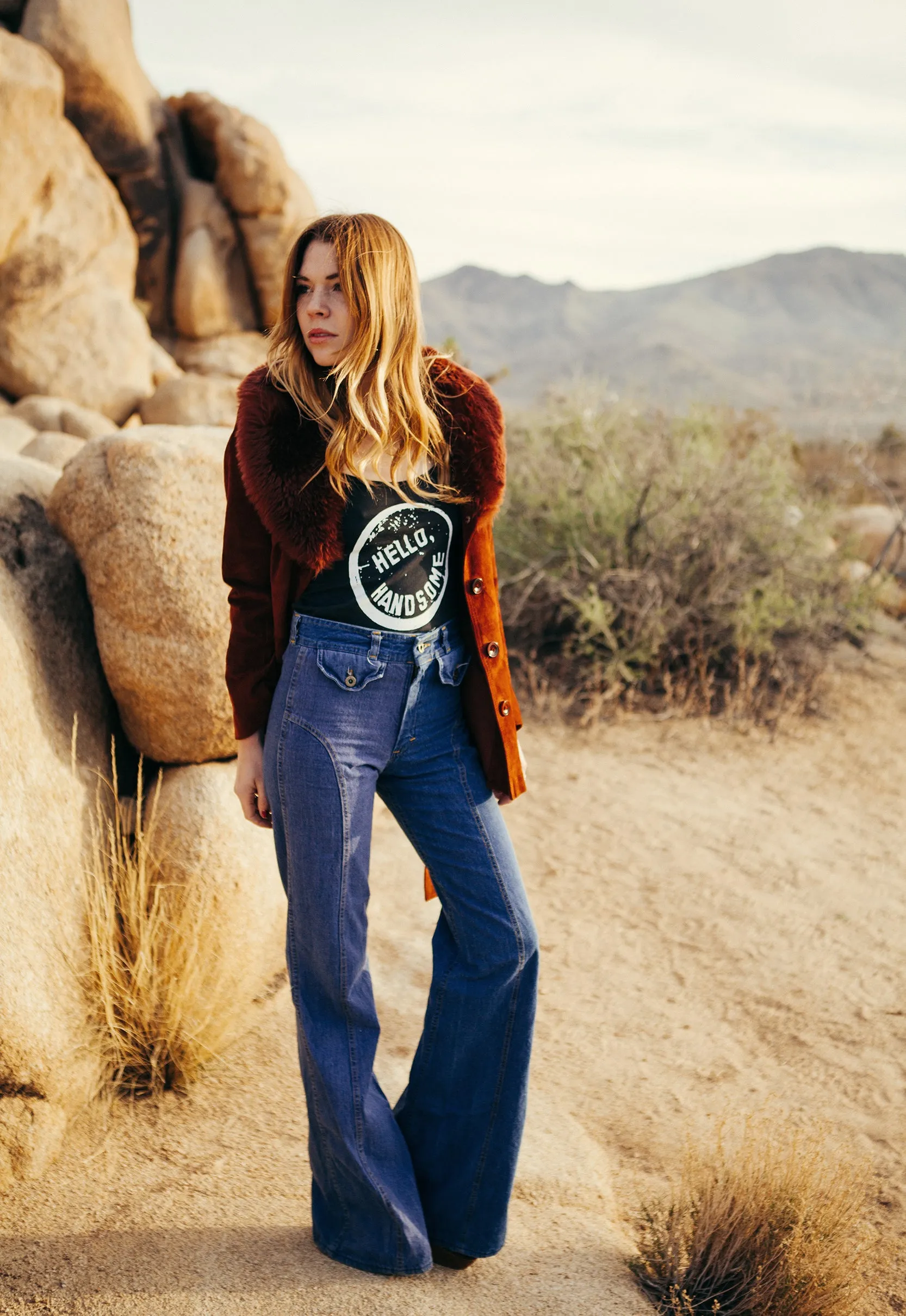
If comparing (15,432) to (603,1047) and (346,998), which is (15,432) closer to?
(603,1047)

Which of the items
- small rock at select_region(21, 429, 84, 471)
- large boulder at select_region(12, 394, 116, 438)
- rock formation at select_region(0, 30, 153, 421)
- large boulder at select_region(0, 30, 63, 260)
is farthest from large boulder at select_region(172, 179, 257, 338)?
small rock at select_region(21, 429, 84, 471)

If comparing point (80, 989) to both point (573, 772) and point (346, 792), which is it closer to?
point (346, 792)

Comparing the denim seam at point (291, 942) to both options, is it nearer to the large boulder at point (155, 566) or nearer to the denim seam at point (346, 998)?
the denim seam at point (346, 998)

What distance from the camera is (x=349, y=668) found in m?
1.86

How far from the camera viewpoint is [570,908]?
420cm

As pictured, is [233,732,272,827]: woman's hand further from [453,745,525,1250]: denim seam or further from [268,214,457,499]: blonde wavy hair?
[268,214,457,499]: blonde wavy hair

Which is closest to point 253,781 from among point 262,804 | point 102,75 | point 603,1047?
point 262,804

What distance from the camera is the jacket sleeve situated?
200cm

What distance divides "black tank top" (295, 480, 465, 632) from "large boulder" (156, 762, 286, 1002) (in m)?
1.23

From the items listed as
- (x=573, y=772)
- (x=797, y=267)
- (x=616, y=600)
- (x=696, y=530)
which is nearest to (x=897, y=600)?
(x=696, y=530)

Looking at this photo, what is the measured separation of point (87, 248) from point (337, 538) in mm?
10644

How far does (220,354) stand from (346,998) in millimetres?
11872

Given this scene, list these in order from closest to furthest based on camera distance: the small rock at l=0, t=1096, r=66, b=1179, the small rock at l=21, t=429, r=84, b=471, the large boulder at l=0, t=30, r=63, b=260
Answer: the small rock at l=0, t=1096, r=66, b=1179, the small rock at l=21, t=429, r=84, b=471, the large boulder at l=0, t=30, r=63, b=260

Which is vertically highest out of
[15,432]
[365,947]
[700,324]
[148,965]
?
[700,324]
